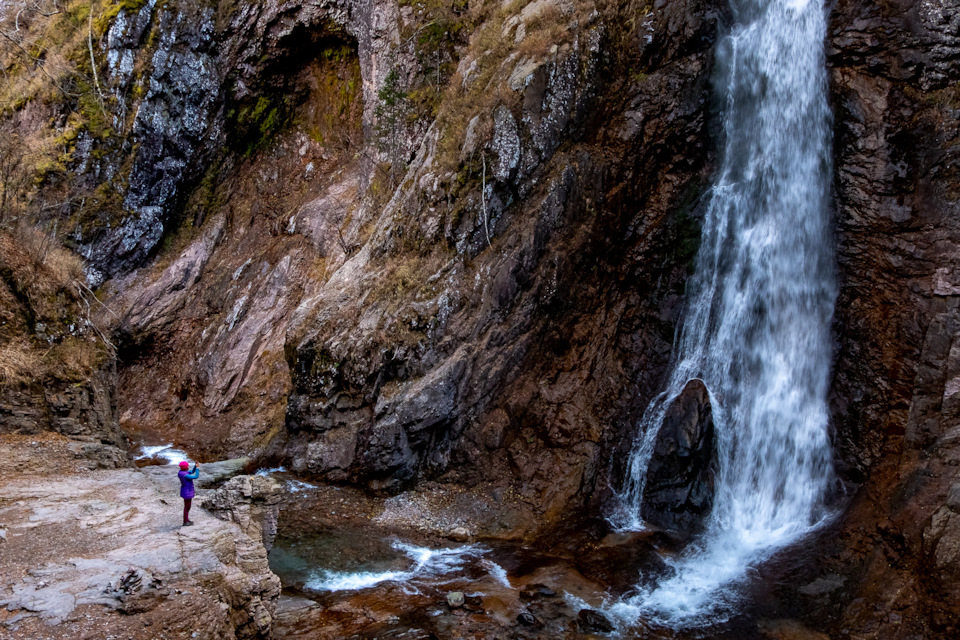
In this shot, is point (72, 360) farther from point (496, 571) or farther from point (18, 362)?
point (496, 571)

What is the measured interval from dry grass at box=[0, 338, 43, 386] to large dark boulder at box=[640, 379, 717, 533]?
14551 millimetres

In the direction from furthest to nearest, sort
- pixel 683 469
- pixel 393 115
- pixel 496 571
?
pixel 393 115
pixel 683 469
pixel 496 571

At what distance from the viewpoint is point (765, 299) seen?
1548cm

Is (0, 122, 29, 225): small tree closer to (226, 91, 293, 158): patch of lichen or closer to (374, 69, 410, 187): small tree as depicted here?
(226, 91, 293, 158): patch of lichen

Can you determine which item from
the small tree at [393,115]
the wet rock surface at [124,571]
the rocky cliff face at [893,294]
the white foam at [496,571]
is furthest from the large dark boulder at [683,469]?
the small tree at [393,115]

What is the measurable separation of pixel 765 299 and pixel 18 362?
59.0 feet

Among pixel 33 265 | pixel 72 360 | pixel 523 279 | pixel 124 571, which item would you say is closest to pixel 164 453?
pixel 72 360

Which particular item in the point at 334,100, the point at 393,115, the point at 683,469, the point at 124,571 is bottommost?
the point at 124,571

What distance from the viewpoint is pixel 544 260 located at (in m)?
16.0

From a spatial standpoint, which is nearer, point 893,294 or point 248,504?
point 248,504

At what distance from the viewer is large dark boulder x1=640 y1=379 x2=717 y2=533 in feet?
45.7

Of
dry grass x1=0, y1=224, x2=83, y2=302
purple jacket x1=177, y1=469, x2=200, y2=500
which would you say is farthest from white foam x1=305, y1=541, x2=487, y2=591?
dry grass x1=0, y1=224, x2=83, y2=302

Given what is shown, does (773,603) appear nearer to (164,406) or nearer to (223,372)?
(223,372)

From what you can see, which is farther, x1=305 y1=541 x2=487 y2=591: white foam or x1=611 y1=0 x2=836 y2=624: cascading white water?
x1=611 y1=0 x2=836 y2=624: cascading white water
